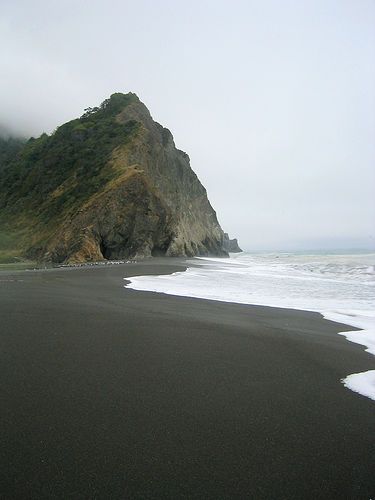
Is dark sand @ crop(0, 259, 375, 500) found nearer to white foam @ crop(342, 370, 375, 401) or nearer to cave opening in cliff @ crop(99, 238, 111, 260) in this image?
white foam @ crop(342, 370, 375, 401)

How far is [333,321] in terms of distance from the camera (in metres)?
7.25

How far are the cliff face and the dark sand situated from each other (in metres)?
32.1

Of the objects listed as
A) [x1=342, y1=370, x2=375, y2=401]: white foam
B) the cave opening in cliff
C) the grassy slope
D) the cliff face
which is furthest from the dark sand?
the grassy slope

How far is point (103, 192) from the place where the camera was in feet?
138

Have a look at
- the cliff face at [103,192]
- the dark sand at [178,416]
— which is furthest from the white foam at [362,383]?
the cliff face at [103,192]

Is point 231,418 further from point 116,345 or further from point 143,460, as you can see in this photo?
point 116,345

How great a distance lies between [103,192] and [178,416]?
4144cm

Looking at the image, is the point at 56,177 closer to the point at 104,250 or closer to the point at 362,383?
the point at 104,250

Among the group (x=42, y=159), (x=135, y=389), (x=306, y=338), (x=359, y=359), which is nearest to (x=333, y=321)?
(x=306, y=338)

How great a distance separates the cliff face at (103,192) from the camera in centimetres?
4022

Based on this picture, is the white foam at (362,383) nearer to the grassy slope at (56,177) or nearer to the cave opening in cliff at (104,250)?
the cave opening in cliff at (104,250)

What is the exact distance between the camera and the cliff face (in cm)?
4022

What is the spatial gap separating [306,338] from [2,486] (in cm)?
472

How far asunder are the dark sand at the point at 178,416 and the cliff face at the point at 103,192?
32.1 meters
